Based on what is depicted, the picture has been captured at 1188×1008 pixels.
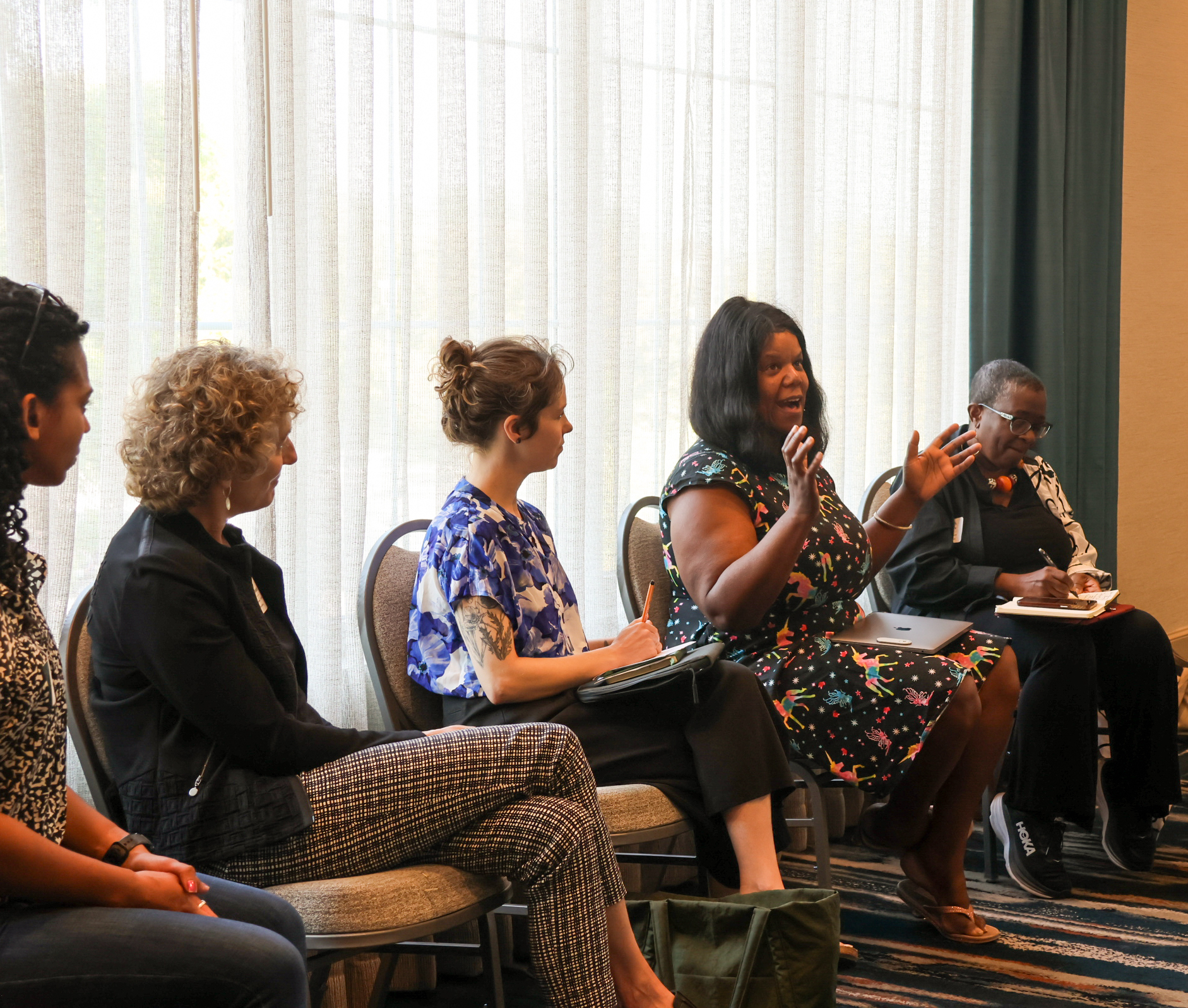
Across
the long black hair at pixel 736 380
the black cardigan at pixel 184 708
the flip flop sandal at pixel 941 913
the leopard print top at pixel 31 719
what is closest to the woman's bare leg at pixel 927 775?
the flip flop sandal at pixel 941 913

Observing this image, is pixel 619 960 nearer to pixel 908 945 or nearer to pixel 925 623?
pixel 908 945

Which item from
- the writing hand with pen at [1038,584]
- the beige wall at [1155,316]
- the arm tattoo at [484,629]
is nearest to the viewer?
the arm tattoo at [484,629]

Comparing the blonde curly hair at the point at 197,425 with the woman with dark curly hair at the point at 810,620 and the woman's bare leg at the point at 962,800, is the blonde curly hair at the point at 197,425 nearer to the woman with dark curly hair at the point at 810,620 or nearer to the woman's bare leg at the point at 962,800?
the woman with dark curly hair at the point at 810,620

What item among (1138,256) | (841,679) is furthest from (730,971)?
(1138,256)

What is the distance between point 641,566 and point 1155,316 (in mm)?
2990

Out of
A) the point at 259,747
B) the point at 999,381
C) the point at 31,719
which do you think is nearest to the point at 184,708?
the point at 259,747

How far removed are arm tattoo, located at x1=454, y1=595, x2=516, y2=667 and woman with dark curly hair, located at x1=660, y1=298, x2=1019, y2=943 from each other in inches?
19.1

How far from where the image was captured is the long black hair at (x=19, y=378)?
1.23 metres

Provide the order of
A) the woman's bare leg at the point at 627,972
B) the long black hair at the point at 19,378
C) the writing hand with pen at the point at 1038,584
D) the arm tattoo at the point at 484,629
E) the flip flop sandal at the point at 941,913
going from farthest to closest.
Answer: the writing hand with pen at the point at 1038,584
the flip flop sandal at the point at 941,913
the arm tattoo at the point at 484,629
the woman's bare leg at the point at 627,972
the long black hair at the point at 19,378

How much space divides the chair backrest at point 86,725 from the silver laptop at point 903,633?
1319mm

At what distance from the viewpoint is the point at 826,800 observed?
297 centimetres

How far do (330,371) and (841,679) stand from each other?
3.59ft

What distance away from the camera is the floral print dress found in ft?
7.06

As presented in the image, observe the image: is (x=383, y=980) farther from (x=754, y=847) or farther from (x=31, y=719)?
(x=31, y=719)
